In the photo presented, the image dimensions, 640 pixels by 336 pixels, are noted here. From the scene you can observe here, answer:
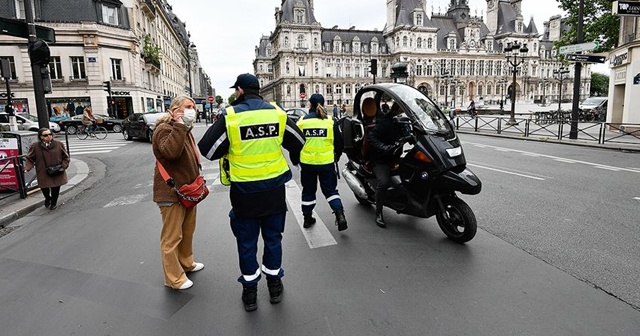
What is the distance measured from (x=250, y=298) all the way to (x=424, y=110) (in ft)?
10.2

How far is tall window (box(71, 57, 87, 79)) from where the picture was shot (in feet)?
108

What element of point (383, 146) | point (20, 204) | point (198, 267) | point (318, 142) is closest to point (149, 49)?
point (20, 204)

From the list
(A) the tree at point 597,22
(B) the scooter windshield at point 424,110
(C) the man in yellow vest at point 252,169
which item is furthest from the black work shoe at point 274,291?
(A) the tree at point 597,22

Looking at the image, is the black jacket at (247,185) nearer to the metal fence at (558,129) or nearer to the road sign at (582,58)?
the metal fence at (558,129)

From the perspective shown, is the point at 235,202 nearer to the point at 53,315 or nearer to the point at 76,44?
the point at 53,315

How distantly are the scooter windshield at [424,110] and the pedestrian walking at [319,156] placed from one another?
100 cm

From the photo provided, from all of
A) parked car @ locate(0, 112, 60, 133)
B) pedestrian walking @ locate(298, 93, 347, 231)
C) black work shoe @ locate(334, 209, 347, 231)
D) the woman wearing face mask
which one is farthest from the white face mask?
parked car @ locate(0, 112, 60, 133)

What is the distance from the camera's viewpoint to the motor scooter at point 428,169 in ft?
14.5

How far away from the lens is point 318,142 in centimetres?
509

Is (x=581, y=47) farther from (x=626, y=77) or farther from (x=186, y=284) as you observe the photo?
(x=186, y=284)

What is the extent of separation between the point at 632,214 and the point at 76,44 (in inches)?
1506

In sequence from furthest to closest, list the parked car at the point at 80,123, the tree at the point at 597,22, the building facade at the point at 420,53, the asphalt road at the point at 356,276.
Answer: the building facade at the point at 420,53 → the tree at the point at 597,22 → the parked car at the point at 80,123 → the asphalt road at the point at 356,276

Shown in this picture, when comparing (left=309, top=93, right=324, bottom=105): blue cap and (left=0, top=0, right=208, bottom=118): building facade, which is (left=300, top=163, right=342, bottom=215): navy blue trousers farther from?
(left=0, top=0, right=208, bottom=118): building facade

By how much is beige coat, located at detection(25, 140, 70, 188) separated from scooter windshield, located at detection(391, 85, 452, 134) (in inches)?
234
